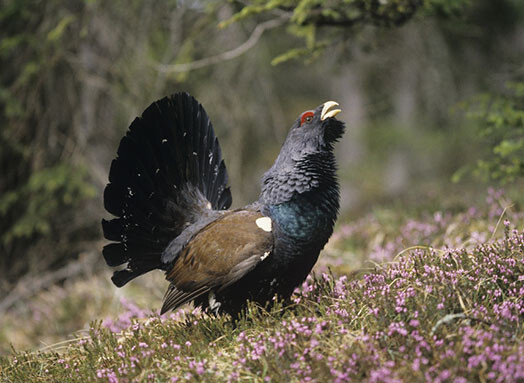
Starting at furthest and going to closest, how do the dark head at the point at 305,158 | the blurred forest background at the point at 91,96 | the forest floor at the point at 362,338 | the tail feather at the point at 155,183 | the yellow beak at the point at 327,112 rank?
the blurred forest background at the point at 91,96, the tail feather at the point at 155,183, the yellow beak at the point at 327,112, the dark head at the point at 305,158, the forest floor at the point at 362,338

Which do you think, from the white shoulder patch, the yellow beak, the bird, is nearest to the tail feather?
the bird

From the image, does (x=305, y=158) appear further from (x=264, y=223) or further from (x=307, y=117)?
(x=264, y=223)

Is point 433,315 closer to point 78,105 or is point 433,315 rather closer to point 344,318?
point 344,318

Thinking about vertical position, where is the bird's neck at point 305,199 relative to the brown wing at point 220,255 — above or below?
above

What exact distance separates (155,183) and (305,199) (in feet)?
4.59

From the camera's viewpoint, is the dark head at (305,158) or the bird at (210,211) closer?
the bird at (210,211)

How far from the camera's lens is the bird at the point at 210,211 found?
360cm

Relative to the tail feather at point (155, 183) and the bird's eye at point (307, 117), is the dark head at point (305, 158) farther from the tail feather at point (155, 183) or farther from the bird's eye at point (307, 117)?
the tail feather at point (155, 183)

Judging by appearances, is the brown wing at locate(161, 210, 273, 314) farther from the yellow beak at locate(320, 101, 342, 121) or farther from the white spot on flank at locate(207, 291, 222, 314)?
the yellow beak at locate(320, 101, 342, 121)

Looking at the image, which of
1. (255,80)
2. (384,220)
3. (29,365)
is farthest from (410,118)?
(29,365)

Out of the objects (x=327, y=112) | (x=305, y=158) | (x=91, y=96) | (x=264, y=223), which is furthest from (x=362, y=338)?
(x=91, y=96)

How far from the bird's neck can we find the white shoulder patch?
0.05 metres

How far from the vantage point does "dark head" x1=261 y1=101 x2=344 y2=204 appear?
379cm

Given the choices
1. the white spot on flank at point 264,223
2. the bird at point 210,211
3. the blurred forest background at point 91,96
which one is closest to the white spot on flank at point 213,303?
the bird at point 210,211
